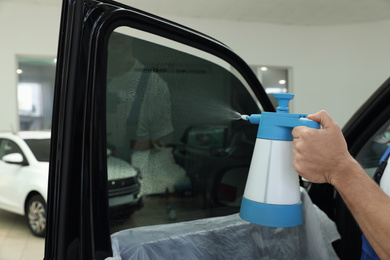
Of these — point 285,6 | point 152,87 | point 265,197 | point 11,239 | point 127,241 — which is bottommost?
point 11,239

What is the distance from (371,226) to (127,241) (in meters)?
0.46

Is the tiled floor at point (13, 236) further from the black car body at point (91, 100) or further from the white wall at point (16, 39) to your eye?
the black car body at point (91, 100)

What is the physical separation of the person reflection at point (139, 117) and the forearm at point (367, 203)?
372 millimetres

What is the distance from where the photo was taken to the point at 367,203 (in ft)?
1.85

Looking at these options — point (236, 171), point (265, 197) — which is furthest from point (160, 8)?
point (265, 197)

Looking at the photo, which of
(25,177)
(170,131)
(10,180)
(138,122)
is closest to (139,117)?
(138,122)

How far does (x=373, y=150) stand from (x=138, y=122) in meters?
1.12

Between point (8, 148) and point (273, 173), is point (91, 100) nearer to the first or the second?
point (273, 173)

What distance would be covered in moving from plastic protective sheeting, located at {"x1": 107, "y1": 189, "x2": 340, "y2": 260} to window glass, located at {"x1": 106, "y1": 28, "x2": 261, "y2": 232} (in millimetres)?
38

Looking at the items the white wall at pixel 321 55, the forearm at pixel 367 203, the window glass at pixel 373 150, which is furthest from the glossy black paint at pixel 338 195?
the white wall at pixel 321 55

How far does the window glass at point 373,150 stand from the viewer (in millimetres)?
1315

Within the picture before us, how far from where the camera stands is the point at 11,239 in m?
3.32

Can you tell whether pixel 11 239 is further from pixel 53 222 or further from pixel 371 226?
pixel 371 226

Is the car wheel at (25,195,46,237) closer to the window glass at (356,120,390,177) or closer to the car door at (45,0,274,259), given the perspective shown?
the car door at (45,0,274,259)
